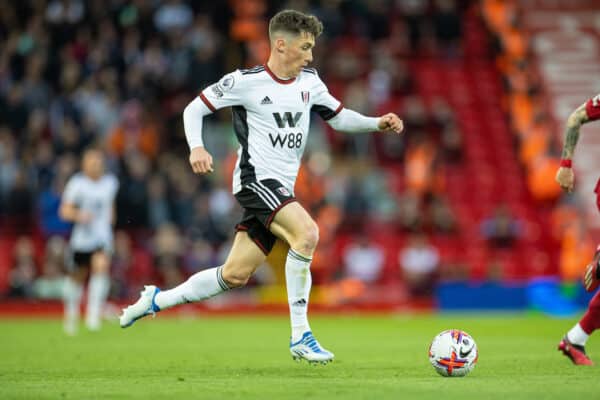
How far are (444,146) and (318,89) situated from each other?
1615cm

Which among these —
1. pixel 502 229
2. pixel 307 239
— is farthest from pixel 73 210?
pixel 502 229

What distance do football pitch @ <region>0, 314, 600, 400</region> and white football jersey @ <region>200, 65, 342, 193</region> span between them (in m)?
1.53

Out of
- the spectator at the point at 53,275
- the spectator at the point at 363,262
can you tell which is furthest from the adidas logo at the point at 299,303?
the spectator at the point at 363,262

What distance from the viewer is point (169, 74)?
23.6 metres

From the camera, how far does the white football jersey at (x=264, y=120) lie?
26.2ft

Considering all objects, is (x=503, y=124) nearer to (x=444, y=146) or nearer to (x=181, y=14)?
(x=444, y=146)

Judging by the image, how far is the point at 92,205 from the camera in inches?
579

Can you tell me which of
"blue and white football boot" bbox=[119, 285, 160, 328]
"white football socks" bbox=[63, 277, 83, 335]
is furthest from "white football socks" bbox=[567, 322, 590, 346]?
"white football socks" bbox=[63, 277, 83, 335]

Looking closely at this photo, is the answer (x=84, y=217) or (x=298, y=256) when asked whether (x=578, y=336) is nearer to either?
(x=298, y=256)

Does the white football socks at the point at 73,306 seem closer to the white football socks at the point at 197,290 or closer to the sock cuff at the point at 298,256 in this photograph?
the white football socks at the point at 197,290

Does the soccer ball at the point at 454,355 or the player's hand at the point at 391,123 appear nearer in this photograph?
the soccer ball at the point at 454,355

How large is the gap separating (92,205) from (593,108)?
8.71m

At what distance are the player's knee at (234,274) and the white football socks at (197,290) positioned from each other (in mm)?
52

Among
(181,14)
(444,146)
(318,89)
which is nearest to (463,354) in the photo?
(318,89)
